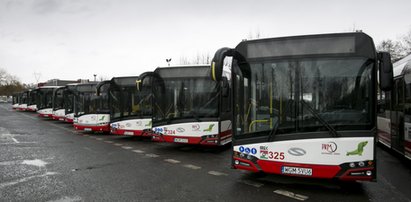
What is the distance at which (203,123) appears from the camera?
31.6 ft

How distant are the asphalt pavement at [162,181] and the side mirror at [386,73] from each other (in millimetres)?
2014

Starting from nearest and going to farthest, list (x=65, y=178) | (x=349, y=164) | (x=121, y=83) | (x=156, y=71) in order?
(x=349, y=164) → (x=65, y=178) → (x=156, y=71) → (x=121, y=83)

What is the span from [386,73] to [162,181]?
15.8 feet

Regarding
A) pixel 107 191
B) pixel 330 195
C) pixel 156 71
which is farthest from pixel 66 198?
pixel 156 71

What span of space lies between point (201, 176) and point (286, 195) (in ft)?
6.99

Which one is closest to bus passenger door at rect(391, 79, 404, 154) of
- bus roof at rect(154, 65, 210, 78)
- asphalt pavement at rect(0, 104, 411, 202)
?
asphalt pavement at rect(0, 104, 411, 202)

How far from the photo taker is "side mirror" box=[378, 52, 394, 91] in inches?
205

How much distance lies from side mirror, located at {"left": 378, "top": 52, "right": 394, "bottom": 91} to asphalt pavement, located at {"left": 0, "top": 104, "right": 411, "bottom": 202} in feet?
6.61

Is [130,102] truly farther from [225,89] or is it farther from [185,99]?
[225,89]

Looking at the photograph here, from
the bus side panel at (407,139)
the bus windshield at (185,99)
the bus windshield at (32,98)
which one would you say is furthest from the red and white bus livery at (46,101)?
the bus side panel at (407,139)

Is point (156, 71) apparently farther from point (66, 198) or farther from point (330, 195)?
point (330, 195)

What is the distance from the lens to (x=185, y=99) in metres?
10.0

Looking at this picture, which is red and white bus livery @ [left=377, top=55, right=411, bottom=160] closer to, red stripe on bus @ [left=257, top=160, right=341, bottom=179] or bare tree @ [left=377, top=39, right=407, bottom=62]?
red stripe on bus @ [left=257, top=160, right=341, bottom=179]

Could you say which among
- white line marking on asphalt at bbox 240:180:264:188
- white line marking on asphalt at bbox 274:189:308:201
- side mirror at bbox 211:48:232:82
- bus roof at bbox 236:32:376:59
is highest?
bus roof at bbox 236:32:376:59
